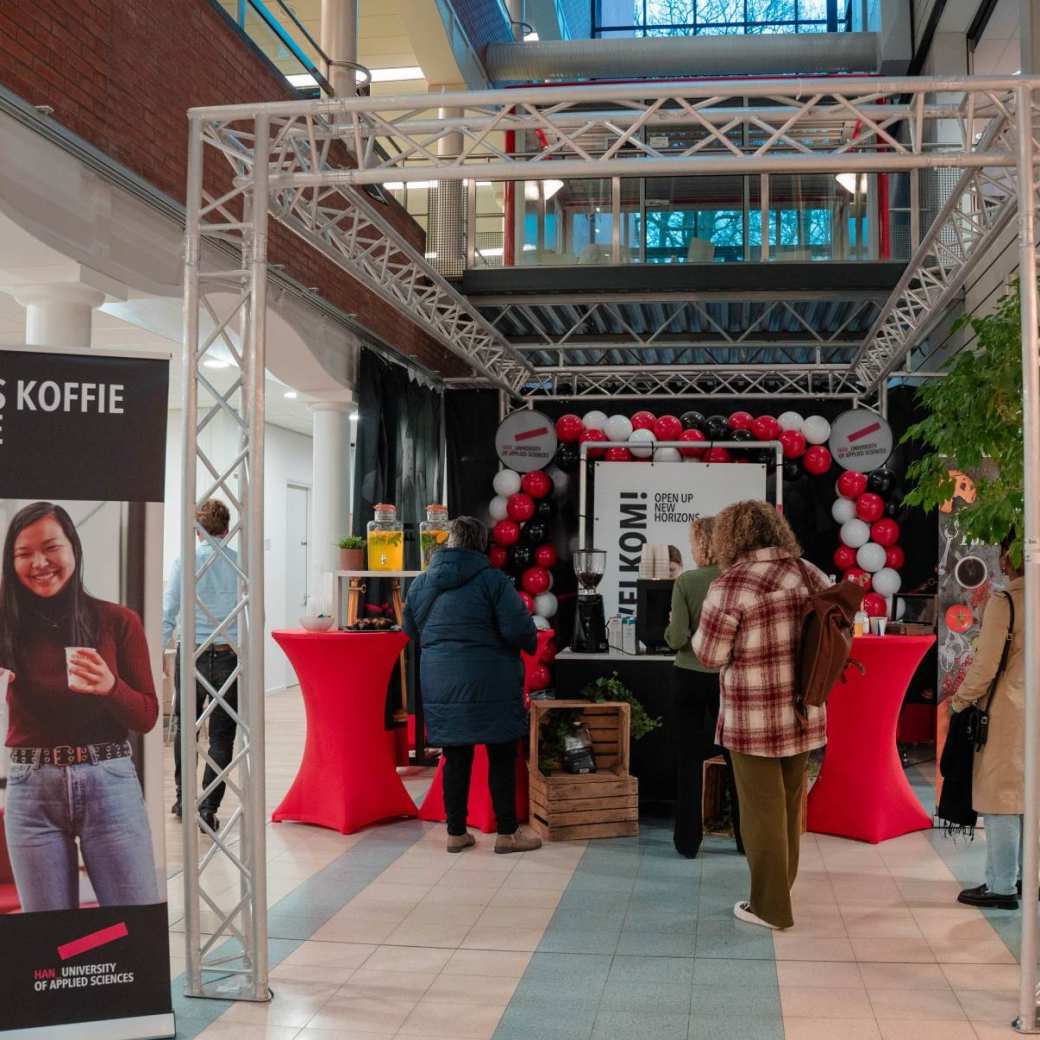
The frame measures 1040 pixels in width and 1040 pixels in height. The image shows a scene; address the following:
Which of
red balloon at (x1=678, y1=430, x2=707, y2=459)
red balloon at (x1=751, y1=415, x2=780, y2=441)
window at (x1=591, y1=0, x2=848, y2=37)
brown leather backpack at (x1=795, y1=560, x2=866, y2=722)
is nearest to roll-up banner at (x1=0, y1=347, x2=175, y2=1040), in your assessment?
brown leather backpack at (x1=795, y1=560, x2=866, y2=722)

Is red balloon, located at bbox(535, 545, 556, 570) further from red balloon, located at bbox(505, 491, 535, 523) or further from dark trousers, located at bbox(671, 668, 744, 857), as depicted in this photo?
dark trousers, located at bbox(671, 668, 744, 857)

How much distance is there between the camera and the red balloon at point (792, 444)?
34.1 ft

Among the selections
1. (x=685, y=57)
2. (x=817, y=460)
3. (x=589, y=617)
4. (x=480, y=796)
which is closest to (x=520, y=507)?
(x=817, y=460)

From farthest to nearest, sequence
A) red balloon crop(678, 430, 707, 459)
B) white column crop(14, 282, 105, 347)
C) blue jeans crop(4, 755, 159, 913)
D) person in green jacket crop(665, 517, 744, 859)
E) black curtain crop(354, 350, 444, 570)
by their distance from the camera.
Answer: red balloon crop(678, 430, 707, 459) → black curtain crop(354, 350, 444, 570) → person in green jacket crop(665, 517, 744, 859) → white column crop(14, 282, 105, 347) → blue jeans crop(4, 755, 159, 913)

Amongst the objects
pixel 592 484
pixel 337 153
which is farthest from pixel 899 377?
pixel 337 153

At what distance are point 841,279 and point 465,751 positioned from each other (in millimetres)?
5333

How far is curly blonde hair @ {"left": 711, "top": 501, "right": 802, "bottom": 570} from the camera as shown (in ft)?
13.9

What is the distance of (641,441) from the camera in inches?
408

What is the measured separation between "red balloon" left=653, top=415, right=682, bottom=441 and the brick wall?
14.1ft

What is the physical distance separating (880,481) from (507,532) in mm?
3391

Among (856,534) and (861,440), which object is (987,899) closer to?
(856,534)

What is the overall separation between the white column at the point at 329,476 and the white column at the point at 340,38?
240 centimetres

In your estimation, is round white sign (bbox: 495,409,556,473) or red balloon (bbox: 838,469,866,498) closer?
red balloon (bbox: 838,469,866,498)

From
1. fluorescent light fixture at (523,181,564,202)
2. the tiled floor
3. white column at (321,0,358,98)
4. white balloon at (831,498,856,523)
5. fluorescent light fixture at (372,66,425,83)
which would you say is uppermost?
fluorescent light fixture at (372,66,425,83)
